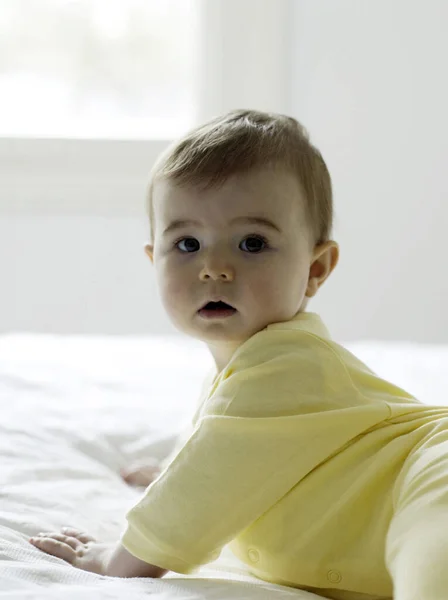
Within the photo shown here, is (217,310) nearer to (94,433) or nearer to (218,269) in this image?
(218,269)

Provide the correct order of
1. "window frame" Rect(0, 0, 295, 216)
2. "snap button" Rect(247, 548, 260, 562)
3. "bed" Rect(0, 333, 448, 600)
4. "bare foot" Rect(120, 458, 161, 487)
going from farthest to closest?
"window frame" Rect(0, 0, 295, 216)
"bare foot" Rect(120, 458, 161, 487)
"snap button" Rect(247, 548, 260, 562)
"bed" Rect(0, 333, 448, 600)

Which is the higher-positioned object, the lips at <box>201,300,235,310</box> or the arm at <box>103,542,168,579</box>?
the lips at <box>201,300,235,310</box>

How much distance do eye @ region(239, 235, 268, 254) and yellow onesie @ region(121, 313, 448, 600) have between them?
0.43ft

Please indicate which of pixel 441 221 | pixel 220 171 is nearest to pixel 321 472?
pixel 220 171

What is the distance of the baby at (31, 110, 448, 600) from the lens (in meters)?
0.91

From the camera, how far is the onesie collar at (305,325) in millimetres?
1029

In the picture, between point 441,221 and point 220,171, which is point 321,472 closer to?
point 220,171

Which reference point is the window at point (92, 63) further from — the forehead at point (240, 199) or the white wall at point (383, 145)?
the forehead at point (240, 199)

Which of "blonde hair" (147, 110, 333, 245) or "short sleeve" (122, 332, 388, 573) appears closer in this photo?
"short sleeve" (122, 332, 388, 573)

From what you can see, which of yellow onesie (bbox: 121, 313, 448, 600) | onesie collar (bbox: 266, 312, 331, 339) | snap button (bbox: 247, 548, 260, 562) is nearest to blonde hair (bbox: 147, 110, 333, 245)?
onesie collar (bbox: 266, 312, 331, 339)

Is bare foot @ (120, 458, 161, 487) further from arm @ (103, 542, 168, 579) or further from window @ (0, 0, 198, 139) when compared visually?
window @ (0, 0, 198, 139)

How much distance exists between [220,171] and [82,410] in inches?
24.1

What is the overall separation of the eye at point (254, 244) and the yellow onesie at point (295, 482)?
13cm

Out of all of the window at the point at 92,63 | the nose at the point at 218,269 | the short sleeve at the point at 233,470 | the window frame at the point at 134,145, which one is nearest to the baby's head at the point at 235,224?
the nose at the point at 218,269
